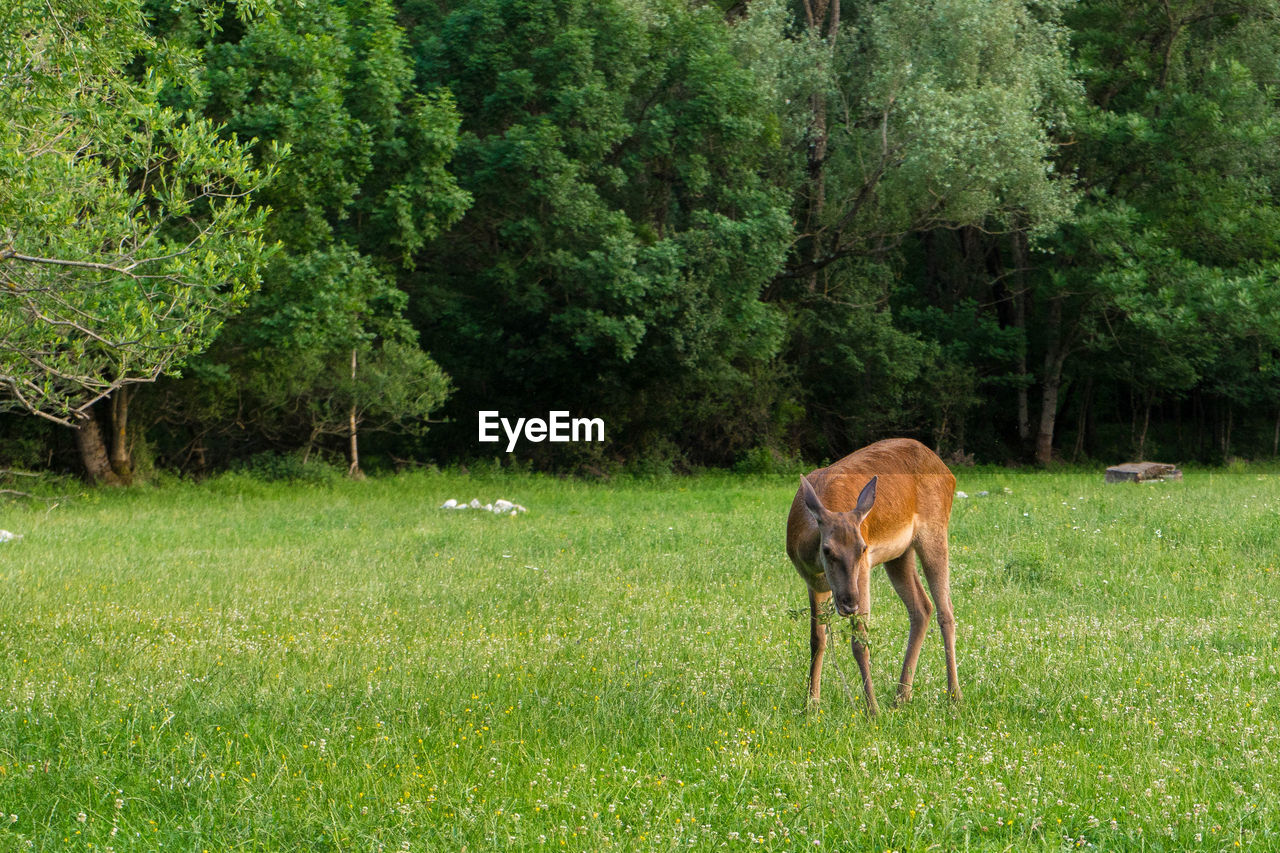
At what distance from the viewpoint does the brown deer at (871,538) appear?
6.88 meters

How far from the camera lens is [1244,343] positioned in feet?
115

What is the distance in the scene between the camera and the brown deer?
688 cm

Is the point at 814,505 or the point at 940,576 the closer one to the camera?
the point at 814,505

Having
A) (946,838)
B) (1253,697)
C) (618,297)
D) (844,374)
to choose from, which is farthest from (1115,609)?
(844,374)

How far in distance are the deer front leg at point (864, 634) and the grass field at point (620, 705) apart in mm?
190

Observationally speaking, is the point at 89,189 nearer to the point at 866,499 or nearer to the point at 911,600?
the point at 866,499

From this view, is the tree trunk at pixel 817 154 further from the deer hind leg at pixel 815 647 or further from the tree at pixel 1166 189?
the deer hind leg at pixel 815 647

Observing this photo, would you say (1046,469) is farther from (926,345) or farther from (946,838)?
(946,838)

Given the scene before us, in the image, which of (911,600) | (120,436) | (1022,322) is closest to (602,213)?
(120,436)

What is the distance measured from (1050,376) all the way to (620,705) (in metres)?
32.3

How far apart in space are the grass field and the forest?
11278mm

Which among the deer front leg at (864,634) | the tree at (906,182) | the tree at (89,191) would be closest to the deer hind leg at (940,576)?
the deer front leg at (864,634)

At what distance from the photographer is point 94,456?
25969 millimetres

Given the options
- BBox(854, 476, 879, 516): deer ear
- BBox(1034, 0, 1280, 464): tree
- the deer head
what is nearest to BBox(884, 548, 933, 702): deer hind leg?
the deer head
